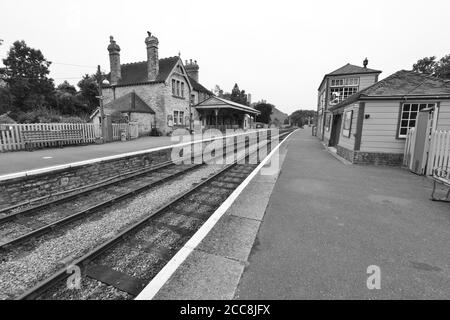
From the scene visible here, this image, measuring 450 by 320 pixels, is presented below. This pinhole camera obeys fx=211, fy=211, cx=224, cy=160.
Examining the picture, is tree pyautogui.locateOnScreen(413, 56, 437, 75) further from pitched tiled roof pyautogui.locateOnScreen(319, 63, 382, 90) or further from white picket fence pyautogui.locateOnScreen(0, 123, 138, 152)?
white picket fence pyautogui.locateOnScreen(0, 123, 138, 152)

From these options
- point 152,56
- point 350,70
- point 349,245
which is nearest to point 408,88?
point 349,245

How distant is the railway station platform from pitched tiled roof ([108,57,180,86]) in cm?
2111

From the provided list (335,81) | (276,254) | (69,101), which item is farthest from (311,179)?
(69,101)

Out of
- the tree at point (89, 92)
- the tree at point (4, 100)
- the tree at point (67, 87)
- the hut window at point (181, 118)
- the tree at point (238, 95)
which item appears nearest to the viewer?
the hut window at point (181, 118)

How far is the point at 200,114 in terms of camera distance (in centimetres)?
2895

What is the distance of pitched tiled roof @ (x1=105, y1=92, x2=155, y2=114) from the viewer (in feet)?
67.7

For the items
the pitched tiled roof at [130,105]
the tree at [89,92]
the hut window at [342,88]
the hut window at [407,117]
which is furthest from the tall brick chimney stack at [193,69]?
the hut window at [407,117]

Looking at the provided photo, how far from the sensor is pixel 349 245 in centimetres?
326

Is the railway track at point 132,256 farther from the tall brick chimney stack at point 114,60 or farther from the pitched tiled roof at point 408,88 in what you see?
the tall brick chimney stack at point 114,60

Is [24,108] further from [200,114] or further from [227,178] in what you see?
[227,178]

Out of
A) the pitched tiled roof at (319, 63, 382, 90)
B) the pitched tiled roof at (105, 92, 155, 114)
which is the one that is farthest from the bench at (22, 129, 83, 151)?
the pitched tiled roof at (319, 63, 382, 90)

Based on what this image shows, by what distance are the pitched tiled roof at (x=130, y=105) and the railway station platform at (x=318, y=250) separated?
61.5ft

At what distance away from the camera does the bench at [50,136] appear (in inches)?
419

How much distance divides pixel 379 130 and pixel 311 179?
462 cm
